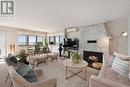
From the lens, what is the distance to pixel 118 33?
235 inches

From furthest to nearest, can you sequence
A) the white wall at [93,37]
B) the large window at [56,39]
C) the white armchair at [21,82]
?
the large window at [56,39], the white wall at [93,37], the white armchair at [21,82]

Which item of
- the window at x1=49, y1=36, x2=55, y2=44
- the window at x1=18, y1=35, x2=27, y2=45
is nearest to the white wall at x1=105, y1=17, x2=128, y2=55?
the window at x1=49, y1=36, x2=55, y2=44

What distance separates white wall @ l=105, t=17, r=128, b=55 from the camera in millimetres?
5754

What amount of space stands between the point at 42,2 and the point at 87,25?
3966mm

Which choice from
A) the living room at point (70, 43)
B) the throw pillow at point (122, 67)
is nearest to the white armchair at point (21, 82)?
the living room at point (70, 43)

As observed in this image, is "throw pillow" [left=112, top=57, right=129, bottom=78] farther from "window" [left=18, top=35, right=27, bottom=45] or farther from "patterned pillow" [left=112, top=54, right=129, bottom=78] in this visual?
"window" [left=18, top=35, right=27, bottom=45]

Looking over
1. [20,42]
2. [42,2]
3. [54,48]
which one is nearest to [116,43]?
[42,2]

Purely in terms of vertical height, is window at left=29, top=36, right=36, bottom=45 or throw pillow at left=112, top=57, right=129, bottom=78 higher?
window at left=29, top=36, right=36, bottom=45

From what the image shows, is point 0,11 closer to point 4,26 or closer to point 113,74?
point 4,26

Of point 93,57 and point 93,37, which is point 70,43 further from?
point 93,57

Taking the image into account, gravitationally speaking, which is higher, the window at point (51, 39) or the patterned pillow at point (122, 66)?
the window at point (51, 39)

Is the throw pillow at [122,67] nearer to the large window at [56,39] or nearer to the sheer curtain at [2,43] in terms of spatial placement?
the large window at [56,39]

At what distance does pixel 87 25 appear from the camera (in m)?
7.18

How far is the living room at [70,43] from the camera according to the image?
238 cm
